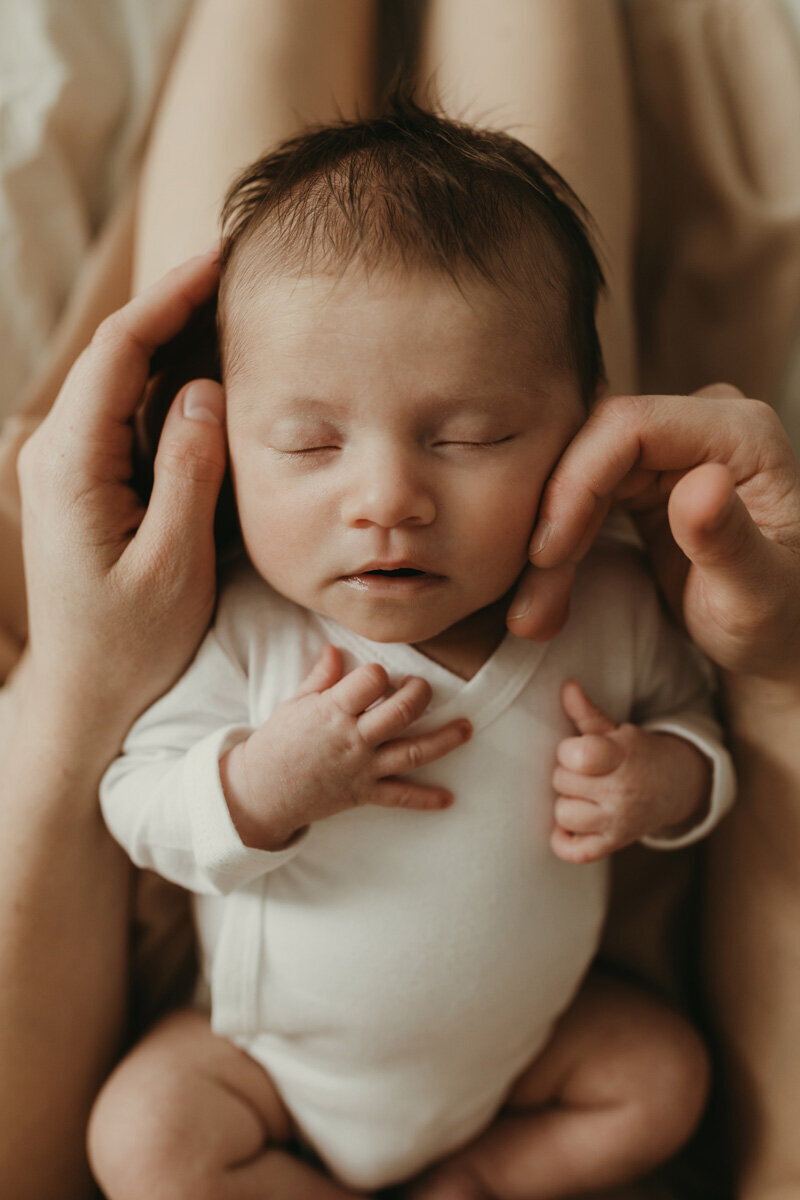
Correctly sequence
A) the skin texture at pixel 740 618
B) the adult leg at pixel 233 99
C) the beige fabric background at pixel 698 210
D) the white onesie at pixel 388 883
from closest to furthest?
the skin texture at pixel 740 618 → the white onesie at pixel 388 883 → the adult leg at pixel 233 99 → the beige fabric background at pixel 698 210

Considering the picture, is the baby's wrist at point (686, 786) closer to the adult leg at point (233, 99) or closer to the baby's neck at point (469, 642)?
the baby's neck at point (469, 642)

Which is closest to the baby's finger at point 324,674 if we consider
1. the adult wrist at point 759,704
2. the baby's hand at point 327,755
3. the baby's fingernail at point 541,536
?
the baby's hand at point 327,755

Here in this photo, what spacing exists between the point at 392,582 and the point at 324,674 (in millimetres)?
117

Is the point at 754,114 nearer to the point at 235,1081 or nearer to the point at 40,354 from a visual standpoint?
the point at 40,354

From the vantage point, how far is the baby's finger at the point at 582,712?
89cm

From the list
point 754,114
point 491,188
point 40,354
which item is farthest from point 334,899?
point 754,114

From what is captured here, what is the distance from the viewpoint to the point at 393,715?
31.1 inches

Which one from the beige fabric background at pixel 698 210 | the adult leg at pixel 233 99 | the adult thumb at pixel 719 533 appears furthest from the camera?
the beige fabric background at pixel 698 210

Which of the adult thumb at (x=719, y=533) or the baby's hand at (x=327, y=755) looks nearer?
the adult thumb at (x=719, y=533)

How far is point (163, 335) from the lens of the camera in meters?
0.87

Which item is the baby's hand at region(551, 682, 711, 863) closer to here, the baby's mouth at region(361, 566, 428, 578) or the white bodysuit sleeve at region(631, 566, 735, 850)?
the white bodysuit sleeve at region(631, 566, 735, 850)

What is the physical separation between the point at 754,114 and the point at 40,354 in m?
1.02

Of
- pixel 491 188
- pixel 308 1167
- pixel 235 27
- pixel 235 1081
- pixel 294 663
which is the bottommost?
pixel 308 1167

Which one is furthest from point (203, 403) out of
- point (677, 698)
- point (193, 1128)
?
point (193, 1128)
